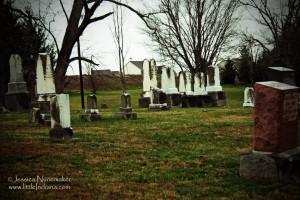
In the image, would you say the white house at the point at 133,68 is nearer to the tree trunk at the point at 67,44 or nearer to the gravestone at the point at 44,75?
the tree trunk at the point at 67,44

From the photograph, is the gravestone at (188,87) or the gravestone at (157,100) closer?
the gravestone at (157,100)

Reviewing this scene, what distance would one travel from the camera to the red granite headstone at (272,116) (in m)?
5.82

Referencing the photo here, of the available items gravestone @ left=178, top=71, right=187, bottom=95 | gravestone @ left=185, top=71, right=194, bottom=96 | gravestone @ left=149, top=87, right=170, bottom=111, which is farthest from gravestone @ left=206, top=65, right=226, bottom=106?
gravestone @ left=149, top=87, right=170, bottom=111

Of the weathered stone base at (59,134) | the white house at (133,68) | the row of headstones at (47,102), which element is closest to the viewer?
the weathered stone base at (59,134)

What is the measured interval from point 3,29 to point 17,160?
15239 mm

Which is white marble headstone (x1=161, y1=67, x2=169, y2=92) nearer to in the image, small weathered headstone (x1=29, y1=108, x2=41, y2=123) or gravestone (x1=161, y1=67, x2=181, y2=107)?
gravestone (x1=161, y1=67, x2=181, y2=107)

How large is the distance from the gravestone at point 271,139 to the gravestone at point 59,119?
497cm

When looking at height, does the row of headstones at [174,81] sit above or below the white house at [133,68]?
below

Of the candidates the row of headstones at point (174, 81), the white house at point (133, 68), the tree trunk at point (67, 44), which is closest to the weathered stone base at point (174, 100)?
the row of headstones at point (174, 81)

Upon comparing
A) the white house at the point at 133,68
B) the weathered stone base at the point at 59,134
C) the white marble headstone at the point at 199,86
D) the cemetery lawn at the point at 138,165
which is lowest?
the cemetery lawn at the point at 138,165

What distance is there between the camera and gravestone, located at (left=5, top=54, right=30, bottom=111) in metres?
17.9

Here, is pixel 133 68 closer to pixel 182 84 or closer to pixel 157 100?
pixel 182 84

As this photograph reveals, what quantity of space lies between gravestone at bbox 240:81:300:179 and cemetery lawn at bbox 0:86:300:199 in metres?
0.26

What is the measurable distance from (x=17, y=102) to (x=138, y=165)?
1308 cm
